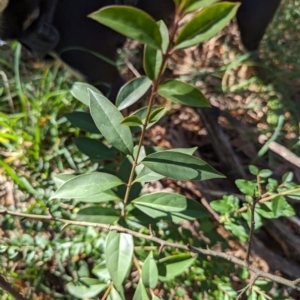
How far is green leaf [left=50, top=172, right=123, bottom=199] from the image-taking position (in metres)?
0.66

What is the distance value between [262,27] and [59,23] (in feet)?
2.40

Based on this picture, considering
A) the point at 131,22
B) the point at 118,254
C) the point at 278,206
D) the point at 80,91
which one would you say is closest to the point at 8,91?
the point at 80,91

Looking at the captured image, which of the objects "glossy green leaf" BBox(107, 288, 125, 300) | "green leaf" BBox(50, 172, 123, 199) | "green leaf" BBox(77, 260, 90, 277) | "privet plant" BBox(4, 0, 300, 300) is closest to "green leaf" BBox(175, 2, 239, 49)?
"privet plant" BBox(4, 0, 300, 300)

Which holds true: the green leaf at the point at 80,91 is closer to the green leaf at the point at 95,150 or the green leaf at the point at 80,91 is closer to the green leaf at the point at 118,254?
the green leaf at the point at 95,150

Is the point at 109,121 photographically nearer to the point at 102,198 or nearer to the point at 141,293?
the point at 102,198

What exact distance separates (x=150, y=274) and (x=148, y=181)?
0.15 metres

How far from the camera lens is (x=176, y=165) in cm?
63

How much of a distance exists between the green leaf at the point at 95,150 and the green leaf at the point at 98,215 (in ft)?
0.34

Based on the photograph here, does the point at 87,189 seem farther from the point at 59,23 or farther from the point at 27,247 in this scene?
the point at 59,23

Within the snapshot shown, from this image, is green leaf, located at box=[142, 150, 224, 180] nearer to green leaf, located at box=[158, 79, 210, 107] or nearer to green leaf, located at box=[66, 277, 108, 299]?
green leaf, located at box=[158, 79, 210, 107]

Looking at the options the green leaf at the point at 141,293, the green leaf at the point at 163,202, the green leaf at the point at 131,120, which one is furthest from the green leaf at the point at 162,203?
the green leaf at the point at 131,120

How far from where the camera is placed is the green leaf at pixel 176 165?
0.63 metres

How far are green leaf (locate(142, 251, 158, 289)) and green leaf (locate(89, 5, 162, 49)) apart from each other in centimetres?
42

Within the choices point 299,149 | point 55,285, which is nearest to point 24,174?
point 55,285
